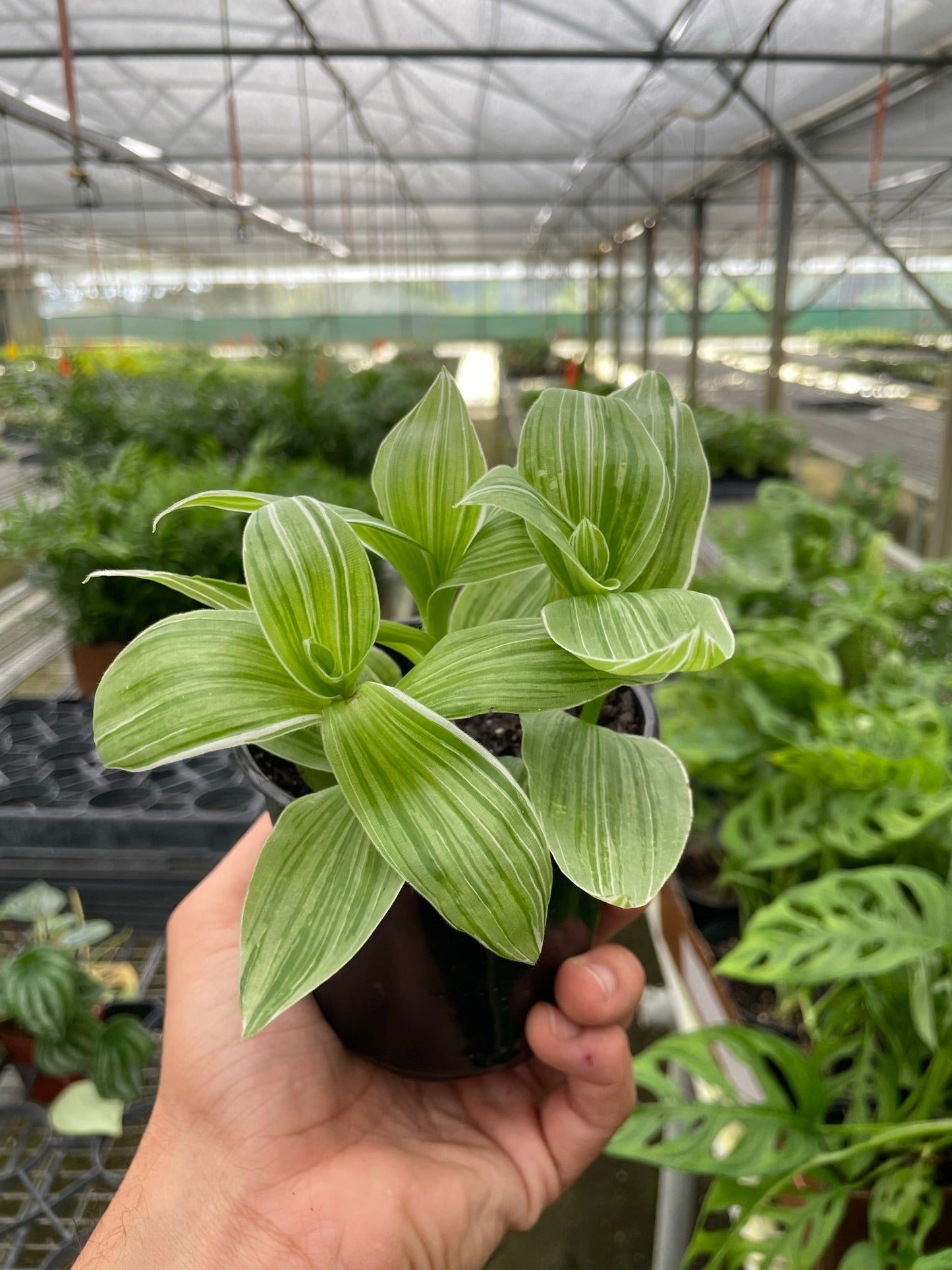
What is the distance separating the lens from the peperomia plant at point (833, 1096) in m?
0.76

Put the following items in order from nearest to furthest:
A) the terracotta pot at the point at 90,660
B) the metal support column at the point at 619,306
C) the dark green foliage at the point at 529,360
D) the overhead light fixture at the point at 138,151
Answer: the terracotta pot at the point at 90,660, the overhead light fixture at the point at 138,151, the metal support column at the point at 619,306, the dark green foliage at the point at 529,360

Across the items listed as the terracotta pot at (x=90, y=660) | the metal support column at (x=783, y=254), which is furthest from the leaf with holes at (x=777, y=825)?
the metal support column at (x=783, y=254)

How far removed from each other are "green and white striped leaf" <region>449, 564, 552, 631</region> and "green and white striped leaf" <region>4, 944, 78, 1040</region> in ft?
1.70

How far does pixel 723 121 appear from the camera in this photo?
436cm

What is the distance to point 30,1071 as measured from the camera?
2.69 feet

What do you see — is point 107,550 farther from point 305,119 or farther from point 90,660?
point 305,119

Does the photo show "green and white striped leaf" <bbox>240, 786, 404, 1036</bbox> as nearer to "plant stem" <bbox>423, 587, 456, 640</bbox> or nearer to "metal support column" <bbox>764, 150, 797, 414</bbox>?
"plant stem" <bbox>423, 587, 456, 640</bbox>

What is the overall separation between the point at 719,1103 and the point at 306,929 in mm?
674

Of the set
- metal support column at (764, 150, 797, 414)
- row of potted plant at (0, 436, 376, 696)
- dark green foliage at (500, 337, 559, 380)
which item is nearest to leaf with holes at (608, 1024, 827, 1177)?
row of potted plant at (0, 436, 376, 696)

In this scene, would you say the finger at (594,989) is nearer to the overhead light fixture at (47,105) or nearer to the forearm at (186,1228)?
the forearm at (186,1228)

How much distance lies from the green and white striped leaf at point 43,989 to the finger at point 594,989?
1.52ft

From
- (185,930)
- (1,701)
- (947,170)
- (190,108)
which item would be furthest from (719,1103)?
(190,108)

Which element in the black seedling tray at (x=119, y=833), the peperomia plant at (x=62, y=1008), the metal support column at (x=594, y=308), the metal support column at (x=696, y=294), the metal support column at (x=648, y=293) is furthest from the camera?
the metal support column at (x=594, y=308)

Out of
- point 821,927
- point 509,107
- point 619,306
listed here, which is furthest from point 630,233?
point 821,927
